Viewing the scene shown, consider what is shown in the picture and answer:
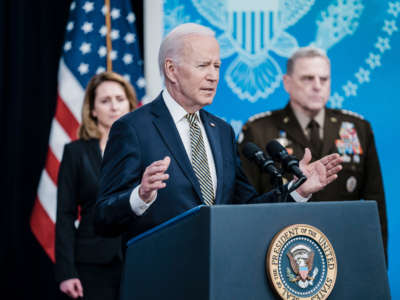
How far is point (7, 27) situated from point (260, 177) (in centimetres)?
214

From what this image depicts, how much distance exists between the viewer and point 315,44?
4012 millimetres

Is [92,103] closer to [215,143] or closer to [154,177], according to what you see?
[215,143]

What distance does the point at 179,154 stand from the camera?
174 centimetres

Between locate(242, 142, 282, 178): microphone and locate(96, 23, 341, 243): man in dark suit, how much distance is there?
114 mm

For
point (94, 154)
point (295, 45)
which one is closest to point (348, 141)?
point (295, 45)

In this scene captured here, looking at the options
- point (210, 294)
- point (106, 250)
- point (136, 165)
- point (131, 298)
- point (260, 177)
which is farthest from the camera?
point (260, 177)

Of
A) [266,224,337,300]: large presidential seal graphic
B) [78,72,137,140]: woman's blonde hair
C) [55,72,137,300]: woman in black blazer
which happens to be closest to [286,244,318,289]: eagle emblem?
[266,224,337,300]: large presidential seal graphic

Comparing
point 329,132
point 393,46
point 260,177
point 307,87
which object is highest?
point 393,46

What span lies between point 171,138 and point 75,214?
135 centimetres

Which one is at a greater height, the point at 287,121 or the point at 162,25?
the point at 162,25

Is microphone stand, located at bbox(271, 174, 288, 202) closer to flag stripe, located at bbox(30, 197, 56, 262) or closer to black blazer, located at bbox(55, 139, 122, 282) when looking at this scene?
black blazer, located at bbox(55, 139, 122, 282)

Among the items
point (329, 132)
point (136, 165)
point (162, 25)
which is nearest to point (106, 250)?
point (136, 165)

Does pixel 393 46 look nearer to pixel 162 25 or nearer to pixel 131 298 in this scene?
pixel 162 25

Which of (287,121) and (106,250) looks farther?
(287,121)
